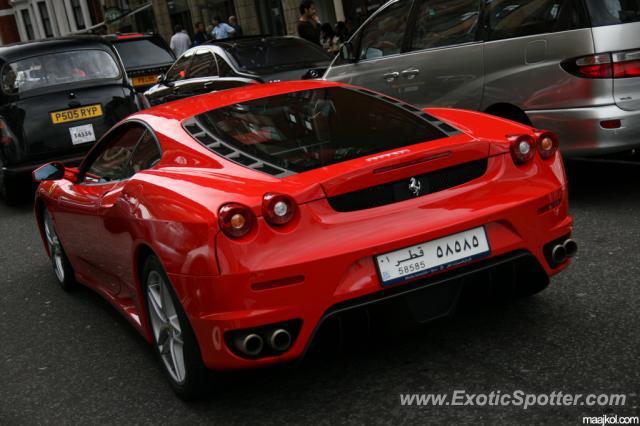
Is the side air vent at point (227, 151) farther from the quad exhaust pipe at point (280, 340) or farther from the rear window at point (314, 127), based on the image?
the quad exhaust pipe at point (280, 340)

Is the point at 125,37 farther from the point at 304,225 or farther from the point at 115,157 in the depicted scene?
the point at 304,225

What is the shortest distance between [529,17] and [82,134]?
214 inches

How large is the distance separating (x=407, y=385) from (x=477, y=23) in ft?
14.0

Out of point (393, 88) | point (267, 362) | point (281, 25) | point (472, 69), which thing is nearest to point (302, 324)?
point (267, 362)

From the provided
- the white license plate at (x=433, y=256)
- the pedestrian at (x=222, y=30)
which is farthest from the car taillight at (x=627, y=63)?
the pedestrian at (x=222, y=30)

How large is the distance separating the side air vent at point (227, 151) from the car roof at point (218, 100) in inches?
6.2

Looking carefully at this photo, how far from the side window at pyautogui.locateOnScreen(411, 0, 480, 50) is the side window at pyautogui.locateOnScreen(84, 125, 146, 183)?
3341mm

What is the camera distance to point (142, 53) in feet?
51.8

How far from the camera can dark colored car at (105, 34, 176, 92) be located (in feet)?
50.5

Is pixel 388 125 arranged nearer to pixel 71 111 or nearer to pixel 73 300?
pixel 73 300

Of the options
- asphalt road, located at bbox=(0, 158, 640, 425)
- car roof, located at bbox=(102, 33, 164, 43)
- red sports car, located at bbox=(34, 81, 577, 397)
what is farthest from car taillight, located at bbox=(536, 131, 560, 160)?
car roof, located at bbox=(102, 33, 164, 43)

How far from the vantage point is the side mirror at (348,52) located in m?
8.72

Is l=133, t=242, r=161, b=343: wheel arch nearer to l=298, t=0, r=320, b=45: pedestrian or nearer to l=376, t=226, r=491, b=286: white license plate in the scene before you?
l=376, t=226, r=491, b=286: white license plate

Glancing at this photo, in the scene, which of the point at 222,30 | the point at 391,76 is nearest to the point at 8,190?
the point at 391,76
